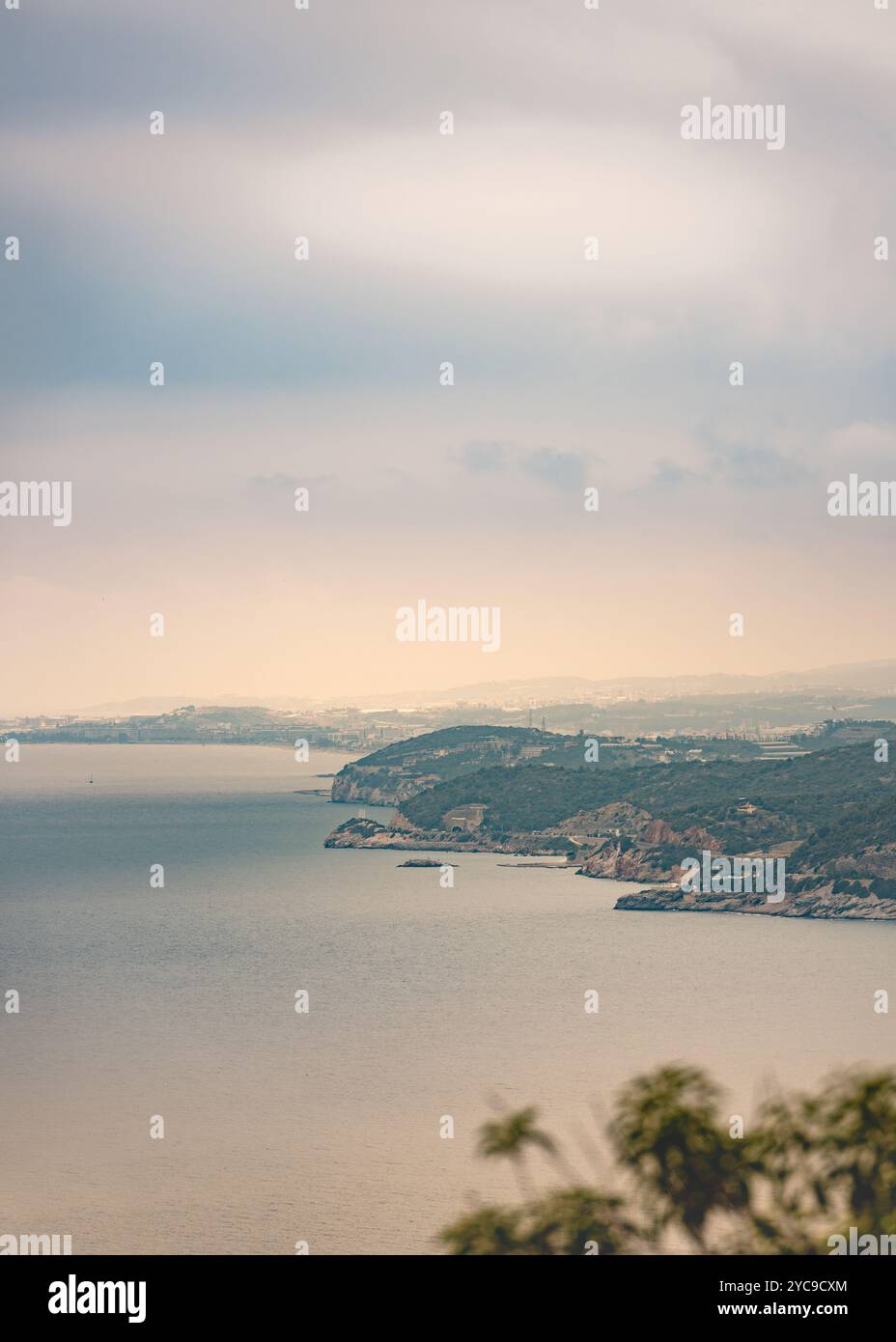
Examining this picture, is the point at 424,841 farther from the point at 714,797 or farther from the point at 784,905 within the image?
the point at 784,905

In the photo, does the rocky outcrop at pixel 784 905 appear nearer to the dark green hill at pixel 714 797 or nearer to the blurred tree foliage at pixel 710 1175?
the dark green hill at pixel 714 797

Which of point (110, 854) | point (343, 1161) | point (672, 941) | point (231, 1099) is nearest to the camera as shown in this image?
point (343, 1161)

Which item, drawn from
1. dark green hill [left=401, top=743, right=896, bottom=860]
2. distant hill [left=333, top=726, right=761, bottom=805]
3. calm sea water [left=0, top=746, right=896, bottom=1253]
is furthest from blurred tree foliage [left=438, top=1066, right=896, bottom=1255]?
distant hill [left=333, top=726, right=761, bottom=805]

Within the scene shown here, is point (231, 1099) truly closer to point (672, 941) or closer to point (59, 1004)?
point (59, 1004)

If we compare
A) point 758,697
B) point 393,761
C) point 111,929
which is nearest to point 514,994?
point 111,929

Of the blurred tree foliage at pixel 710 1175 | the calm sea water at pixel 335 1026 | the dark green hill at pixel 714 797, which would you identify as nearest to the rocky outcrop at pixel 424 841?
the dark green hill at pixel 714 797

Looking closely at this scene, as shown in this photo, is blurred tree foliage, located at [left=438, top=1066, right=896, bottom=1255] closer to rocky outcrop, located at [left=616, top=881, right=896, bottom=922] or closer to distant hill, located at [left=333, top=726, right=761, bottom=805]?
rocky outcrop, located at [left=616, top=881, right=896, bottom=922]

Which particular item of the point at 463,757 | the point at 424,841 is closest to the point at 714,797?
the point at 424,841
